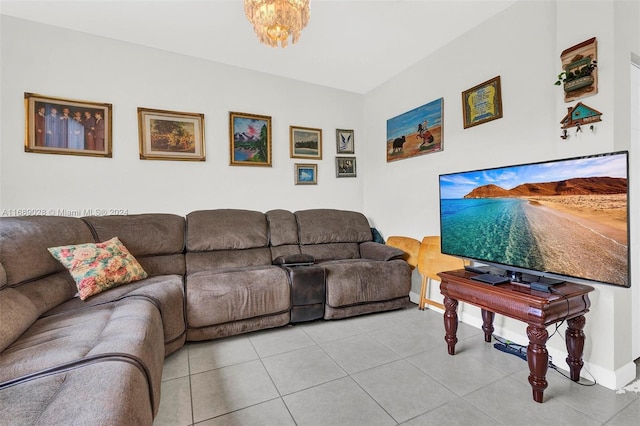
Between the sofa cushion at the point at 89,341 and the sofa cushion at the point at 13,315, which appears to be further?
the sofa cushion at the point at 13,315

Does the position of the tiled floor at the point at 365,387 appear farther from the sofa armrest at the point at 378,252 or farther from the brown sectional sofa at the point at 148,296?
the sofa armrest at the point at 378,252

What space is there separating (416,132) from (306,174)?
1.42 metres

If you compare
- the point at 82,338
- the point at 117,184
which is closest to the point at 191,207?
the point at 117,184

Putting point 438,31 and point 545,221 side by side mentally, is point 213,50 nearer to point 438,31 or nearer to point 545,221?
point 438,31

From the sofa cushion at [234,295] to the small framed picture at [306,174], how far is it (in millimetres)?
1457

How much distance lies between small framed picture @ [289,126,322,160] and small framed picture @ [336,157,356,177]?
0.99 ft

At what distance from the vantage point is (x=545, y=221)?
166cm

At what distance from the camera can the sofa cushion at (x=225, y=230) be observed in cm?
283

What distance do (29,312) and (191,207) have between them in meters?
1.72

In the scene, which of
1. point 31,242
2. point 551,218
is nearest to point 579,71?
point 551,218

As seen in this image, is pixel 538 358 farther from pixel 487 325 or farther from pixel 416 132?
pixel 416 132

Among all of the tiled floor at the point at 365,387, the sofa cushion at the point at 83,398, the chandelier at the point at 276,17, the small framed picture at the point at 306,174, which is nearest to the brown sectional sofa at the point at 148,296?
the sofa cushion at the point at 83,398

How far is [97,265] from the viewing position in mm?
2018

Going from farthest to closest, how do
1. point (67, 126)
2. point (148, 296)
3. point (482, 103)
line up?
1. point (67, 126)
2. point (482, 103)
3. point (148, 296)
